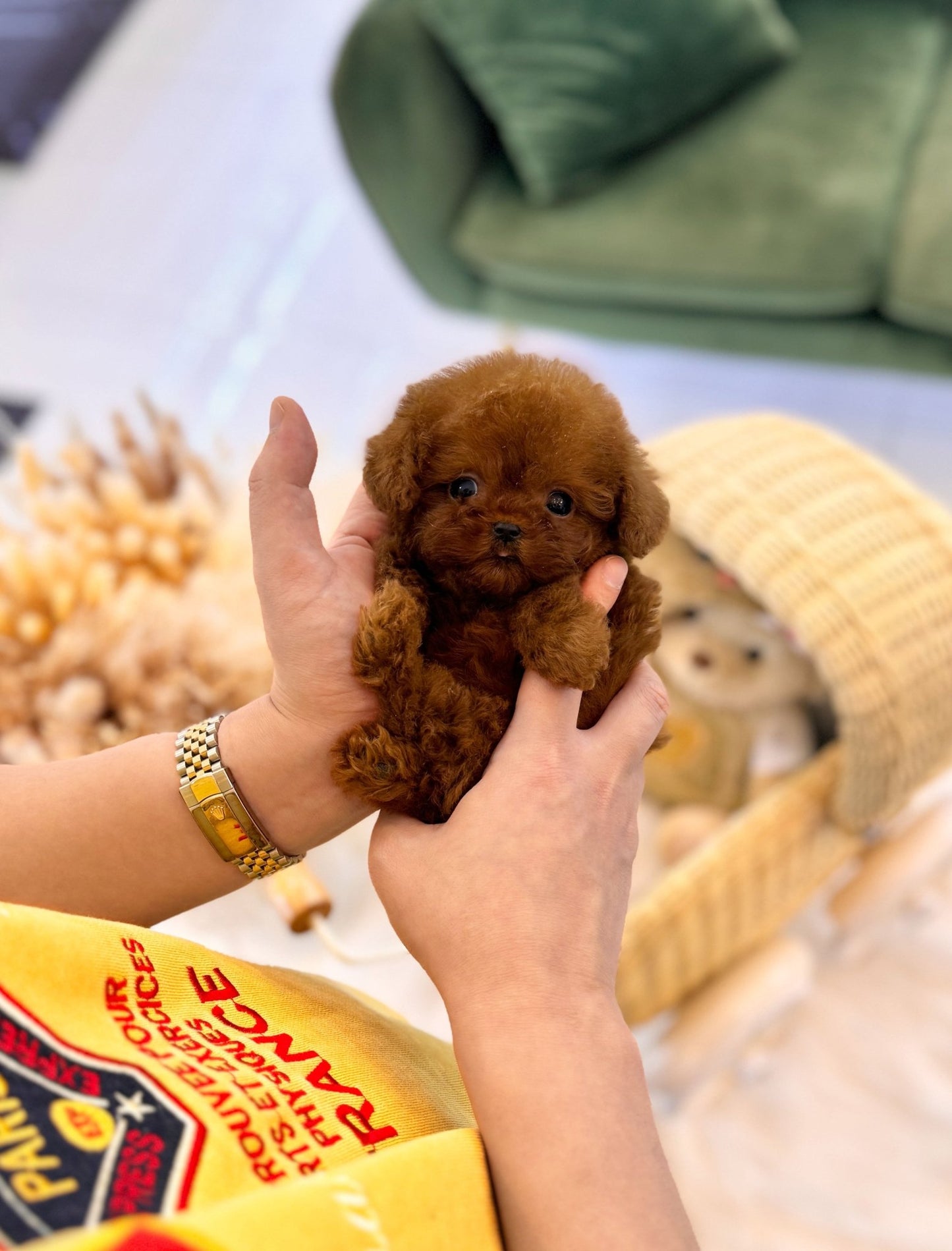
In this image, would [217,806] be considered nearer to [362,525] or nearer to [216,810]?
[216,810]

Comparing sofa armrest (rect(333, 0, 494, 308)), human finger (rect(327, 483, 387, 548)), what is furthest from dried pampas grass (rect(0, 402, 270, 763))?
sofa armrest (rect(333, 0, 494, 308))

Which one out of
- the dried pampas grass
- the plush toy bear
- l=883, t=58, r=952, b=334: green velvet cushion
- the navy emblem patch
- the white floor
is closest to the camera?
the navy emblem patch

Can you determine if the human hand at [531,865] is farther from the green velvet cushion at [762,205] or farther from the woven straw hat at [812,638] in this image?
the green velvet cushion at [762,205]

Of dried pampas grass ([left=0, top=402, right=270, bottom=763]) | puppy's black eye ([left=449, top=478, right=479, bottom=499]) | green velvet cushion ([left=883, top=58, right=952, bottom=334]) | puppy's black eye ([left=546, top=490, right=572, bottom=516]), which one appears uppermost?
puppy's black eye ([left=449, top=478, right=479, bottom=499])

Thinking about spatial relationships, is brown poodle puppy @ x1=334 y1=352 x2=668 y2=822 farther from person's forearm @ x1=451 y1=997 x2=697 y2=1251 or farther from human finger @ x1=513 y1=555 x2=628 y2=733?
person's forearm @ x1=451 y1=997 x2=697 y2=1251

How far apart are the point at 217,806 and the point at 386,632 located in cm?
19

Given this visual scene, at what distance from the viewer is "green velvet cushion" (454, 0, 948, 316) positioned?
181 centimetres

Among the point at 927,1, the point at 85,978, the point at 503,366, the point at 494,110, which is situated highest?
the point at 503,366

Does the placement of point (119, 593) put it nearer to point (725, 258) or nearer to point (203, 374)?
point (725, 258)

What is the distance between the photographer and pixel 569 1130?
54 cm

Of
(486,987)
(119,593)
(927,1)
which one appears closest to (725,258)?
(927,1)

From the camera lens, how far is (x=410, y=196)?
1951mm

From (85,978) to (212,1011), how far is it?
0.08m

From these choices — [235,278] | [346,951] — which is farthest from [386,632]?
[235,278]
